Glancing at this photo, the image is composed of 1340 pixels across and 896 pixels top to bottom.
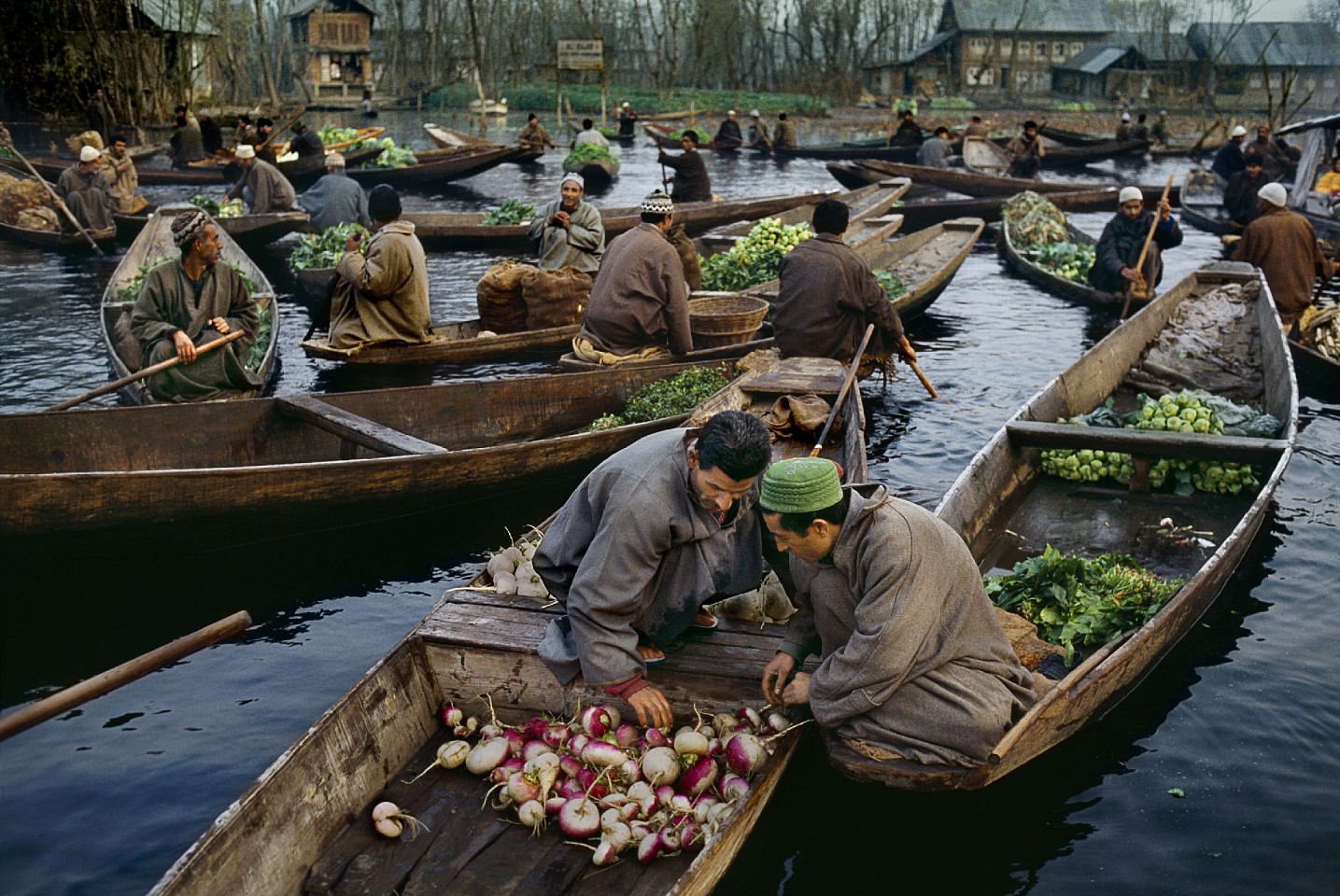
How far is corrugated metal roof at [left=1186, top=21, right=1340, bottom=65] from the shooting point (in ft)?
156

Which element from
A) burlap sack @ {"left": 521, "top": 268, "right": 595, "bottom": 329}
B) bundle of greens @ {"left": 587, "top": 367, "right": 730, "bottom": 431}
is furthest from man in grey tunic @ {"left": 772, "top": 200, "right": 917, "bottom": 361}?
burlap sack @ {"left": 521, "top": 268, "right": 595, "bottom": 329}

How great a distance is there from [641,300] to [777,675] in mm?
5206

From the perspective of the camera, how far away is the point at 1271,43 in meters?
47.0

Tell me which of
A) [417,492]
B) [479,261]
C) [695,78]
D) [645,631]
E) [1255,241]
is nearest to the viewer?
[645,631]

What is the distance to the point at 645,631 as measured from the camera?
451 cm

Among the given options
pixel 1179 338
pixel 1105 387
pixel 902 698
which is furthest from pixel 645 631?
pixel 1179 338

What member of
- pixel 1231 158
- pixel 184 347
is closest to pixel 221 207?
pixel 184 347

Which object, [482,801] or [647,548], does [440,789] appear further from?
[647,548]

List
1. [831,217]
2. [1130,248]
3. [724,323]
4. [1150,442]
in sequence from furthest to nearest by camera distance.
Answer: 1. [1130,248]
2. [724,323]
3. [831,217]
4. [1150,442]

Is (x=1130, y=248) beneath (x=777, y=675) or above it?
above

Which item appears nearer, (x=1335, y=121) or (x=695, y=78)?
(x=1335, y=121)

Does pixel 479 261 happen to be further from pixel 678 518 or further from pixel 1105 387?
pixel 678 518

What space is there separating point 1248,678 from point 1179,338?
5021 mm

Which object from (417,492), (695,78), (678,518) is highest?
(695,78)
